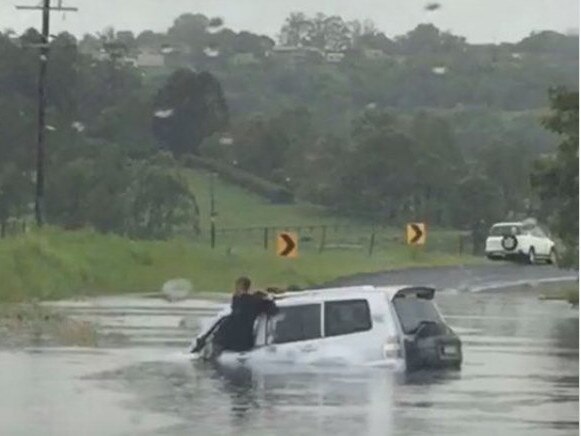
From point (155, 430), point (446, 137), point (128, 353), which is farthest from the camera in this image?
point (446, 137)

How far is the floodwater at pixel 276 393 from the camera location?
13.8 m

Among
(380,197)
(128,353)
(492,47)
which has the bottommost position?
(128,353)

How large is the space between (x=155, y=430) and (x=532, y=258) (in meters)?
16.2

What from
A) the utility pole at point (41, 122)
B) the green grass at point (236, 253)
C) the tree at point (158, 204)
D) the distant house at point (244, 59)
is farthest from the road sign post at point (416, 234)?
the utility pole at point (41, 122)

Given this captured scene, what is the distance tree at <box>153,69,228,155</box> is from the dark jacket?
872cm

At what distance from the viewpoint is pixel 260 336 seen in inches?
748

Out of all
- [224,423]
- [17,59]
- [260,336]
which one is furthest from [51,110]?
[224,423]

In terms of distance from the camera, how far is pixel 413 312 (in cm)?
1869

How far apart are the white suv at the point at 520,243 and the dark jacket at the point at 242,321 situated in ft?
21.2

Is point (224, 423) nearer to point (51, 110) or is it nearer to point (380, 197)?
point (380, 197)

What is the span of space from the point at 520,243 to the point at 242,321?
9.20 m

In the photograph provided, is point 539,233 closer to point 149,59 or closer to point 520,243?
point 520,243

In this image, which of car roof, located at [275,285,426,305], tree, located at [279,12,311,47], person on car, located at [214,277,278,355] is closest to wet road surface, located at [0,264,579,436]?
person on car, located at [214,277,278,355]

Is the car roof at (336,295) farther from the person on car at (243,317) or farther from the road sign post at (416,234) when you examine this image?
the road sign post at (416,234)
